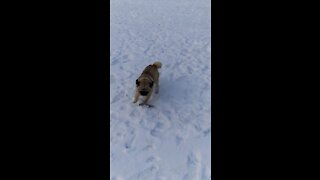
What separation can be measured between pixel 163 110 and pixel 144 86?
66cm

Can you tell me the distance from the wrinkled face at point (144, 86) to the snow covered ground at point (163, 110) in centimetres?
39

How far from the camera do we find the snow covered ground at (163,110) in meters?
4.33

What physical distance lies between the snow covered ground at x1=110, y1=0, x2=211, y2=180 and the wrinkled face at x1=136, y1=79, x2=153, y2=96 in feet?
1.29

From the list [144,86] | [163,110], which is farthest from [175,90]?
[144,86]

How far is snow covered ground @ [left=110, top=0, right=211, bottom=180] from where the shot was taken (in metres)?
4.33

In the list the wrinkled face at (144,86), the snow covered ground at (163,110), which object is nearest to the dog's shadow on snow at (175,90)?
the snow covered ground at (163,110)

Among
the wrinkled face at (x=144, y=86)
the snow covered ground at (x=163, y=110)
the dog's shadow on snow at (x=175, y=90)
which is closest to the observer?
the snow covered ground at (x=163, y=110)

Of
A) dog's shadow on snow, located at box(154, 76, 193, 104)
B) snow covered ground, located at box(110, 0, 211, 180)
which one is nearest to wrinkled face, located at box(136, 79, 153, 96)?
snow covered ground, located at box(110, 0, 211, 180)

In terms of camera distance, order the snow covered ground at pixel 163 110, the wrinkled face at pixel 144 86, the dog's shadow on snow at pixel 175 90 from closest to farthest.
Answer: the snow covered ground at pixel 163 110 → the wrinkled face at pixel 144 86 → the dog's shadow on snow at pixel 175 90

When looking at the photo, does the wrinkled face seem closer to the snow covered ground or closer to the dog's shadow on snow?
the snow covered ground

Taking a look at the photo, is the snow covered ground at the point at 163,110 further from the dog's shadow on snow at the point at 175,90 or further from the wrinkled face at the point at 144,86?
the wrinkled face at the point at 144,86

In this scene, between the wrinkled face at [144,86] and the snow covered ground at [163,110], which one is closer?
the snow covered ground at [163,110]
